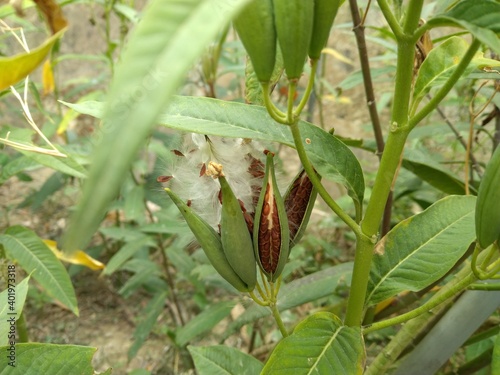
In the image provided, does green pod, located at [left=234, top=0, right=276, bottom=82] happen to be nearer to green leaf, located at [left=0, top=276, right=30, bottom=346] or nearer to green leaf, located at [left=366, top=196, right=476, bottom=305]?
green leaf, located at [left=366, top=196, right=476, bottom=305]

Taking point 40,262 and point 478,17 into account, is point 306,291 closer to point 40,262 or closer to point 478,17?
point 40,262

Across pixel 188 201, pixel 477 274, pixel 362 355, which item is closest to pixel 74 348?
pixel 188 201

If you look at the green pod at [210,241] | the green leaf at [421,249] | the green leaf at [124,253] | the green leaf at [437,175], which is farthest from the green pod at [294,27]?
the green leaf at [124,253]

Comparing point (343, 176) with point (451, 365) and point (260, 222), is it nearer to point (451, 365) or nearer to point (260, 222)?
point (260, 222)

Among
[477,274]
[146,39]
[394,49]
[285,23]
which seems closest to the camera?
[146,39]

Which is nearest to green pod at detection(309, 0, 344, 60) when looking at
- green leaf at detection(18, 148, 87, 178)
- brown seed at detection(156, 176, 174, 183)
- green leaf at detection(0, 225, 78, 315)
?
brown seed at detection(156, 176, 174, 183)

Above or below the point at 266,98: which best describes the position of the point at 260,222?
below
